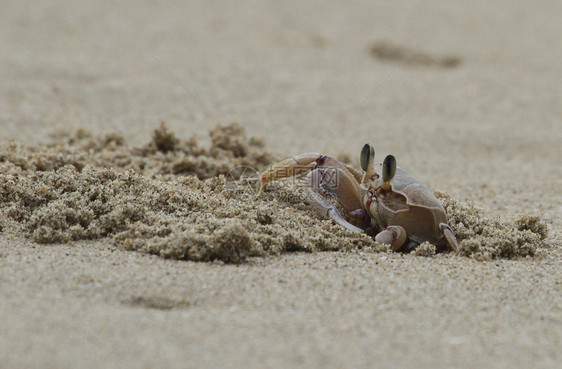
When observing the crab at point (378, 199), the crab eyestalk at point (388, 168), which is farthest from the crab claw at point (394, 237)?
the crab eyestalk at point (388, 168)

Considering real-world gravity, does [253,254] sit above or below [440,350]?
above

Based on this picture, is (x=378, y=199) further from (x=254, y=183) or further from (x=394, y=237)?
(x=254, y=183)

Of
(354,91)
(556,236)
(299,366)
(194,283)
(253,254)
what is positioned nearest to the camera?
(299,366)

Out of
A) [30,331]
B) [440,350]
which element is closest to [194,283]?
[30,331]

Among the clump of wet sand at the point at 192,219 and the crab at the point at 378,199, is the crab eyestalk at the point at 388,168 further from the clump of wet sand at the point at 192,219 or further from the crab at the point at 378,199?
the clump of wet sand at the point at 192,219

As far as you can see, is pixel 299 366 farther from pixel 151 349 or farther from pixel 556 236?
pixel 556 236

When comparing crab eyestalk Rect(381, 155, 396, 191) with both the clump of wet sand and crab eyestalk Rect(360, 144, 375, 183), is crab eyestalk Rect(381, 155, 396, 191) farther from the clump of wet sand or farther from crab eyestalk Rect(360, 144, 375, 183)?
the clump of wet sand
